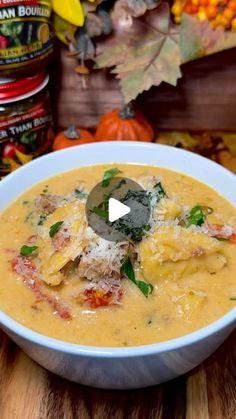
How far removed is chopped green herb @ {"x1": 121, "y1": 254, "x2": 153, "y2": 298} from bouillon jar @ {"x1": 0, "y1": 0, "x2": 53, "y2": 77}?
0.71 meters

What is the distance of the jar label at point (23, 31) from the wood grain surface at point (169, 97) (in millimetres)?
237

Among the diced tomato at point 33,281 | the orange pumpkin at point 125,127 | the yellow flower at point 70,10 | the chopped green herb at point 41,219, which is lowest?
the orange pumpkin at point 125,127

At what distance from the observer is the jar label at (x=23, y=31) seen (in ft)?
5.00

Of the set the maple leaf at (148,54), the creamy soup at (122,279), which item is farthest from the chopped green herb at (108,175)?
the maple leaf at (148,54)

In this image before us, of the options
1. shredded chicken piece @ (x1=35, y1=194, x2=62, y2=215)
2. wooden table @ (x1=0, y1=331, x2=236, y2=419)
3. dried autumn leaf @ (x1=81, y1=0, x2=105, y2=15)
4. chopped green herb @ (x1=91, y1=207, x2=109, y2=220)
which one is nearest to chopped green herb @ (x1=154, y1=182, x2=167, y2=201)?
chopped green herb @ (x1=91, y1=207, x2=109, y2=220)

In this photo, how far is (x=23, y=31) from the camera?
1565 mm

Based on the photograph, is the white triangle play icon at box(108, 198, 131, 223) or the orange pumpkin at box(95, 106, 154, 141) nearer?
the white triangle play icon at box(108, 198, 131, 223)

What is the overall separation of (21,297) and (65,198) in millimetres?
309

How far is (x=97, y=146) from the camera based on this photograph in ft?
5.22

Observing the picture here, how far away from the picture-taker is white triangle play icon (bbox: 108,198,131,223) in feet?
4.06

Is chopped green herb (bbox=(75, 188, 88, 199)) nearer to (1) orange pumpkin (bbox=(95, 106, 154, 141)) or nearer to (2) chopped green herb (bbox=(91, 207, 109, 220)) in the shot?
(2) chopped green herb (bbox=(91, 207, 109, 220))

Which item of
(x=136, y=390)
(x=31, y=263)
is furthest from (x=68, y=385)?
(x=31, y=263)

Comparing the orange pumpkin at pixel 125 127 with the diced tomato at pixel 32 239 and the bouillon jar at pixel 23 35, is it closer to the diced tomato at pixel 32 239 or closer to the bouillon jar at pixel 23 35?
the bouillon jar at pixel 23 35

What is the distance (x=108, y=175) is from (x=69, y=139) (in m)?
0.39
